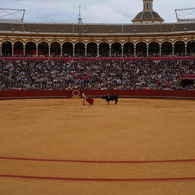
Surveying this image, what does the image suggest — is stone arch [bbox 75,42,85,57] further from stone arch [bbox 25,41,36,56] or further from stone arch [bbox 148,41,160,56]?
stone arch [bbox 148,41,160,56]

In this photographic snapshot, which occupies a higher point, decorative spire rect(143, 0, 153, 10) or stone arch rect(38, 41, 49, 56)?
decorative spire rect(143, 0, 153, 10)

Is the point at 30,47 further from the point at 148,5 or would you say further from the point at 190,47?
the point at 148,5

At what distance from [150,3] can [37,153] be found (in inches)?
2415

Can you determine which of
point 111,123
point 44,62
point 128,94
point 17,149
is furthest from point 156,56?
point 17,149

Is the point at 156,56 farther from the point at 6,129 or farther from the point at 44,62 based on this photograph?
the point at 6,129

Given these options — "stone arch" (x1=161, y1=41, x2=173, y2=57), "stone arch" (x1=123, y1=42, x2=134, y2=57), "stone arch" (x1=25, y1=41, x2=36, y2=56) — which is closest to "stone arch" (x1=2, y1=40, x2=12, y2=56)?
"stone arch" (x1=25, y1=41, x2=36, y2=56)

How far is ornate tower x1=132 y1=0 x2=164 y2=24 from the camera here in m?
62.8

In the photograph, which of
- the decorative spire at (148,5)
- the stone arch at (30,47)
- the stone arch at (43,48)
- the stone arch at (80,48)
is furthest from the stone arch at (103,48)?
the decorative spire at (148,5)

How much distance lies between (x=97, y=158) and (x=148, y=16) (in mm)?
57965

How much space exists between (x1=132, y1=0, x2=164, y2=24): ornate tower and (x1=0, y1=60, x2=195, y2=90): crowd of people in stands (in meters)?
20.0

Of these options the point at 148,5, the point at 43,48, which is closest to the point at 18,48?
the point at 43,48

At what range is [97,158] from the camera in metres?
9.34

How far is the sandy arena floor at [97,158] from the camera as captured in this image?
22.9 feet

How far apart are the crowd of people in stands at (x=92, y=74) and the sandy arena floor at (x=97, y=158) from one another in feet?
76.3
